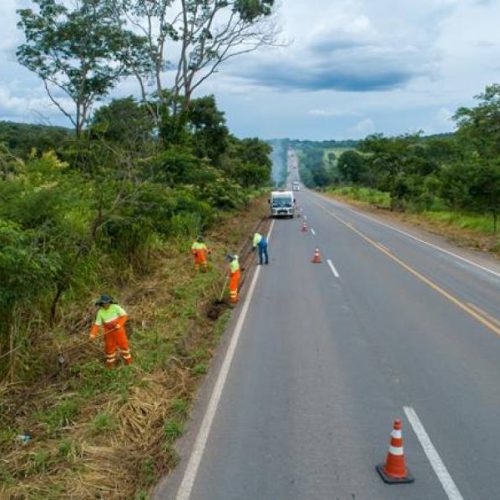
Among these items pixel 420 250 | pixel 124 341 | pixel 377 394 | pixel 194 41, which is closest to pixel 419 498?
pixel 377 394

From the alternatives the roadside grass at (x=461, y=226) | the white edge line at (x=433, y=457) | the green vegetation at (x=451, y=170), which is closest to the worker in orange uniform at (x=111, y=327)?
the white edge line at (x=433, y=457)

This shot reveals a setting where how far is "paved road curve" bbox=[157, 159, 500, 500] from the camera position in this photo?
5816 millimetres

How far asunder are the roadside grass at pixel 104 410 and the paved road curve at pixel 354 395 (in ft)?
1.60

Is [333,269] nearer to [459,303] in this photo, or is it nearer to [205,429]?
[459,303]

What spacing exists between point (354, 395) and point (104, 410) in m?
3.35

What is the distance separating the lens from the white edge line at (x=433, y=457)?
5.61 meters

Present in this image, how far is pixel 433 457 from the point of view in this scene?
6.23m

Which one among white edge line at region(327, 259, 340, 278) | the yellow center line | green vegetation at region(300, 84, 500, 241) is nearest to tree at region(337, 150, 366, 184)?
green vegetation at region(300, 84, 500, 241)

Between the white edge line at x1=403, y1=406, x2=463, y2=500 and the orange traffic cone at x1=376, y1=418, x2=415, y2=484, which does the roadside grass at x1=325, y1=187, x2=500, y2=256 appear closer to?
the white edge line at x1=403, y1=406, x2=463, y2=500

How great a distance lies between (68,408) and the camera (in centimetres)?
739

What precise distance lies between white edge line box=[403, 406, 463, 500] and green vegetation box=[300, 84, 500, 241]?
21.3m

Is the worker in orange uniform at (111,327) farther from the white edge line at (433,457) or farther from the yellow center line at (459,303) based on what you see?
the yellow center line at (459,303)

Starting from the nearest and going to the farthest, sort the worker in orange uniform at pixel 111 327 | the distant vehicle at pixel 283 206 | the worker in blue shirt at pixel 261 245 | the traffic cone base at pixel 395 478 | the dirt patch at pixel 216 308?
the traffic cone base at pixel 395 478 < the worker in orange uniform at pixel 111 327 < the dirt patch at pixel 216 308 < the worker in blue shirt at pixel 261 245 < the distant vehicle at pixel 283 206

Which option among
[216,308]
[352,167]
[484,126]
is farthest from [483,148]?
[352,167]
